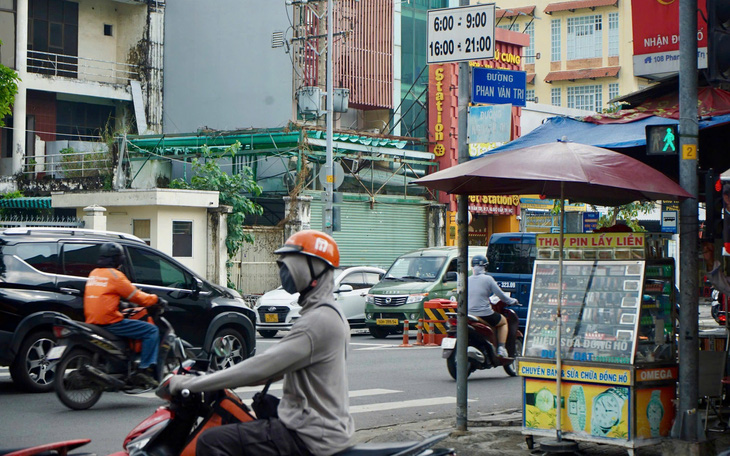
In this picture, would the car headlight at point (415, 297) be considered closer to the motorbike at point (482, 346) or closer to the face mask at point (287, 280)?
the motorbike at point (482, 346)

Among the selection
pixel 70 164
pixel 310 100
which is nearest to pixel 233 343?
pixel 310 100

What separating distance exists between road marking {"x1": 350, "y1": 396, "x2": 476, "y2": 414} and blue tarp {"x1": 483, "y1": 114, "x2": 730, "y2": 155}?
3.41m

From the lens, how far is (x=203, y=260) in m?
25.2

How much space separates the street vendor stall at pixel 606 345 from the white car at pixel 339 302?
12.2 meters

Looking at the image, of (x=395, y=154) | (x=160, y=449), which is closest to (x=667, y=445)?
(x=160, y=449)

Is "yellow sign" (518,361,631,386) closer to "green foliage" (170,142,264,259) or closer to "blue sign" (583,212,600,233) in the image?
"green foliage" (170,142,264,259)

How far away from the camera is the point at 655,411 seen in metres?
7.56

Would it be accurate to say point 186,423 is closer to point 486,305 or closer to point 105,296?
point 105,296

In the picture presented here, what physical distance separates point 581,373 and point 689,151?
2.00 m

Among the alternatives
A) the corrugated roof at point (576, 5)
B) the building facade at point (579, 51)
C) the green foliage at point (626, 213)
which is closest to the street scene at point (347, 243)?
the green foliage at point (626, 213)

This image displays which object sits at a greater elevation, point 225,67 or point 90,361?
point 225,67

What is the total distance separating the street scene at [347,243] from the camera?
22.6ft

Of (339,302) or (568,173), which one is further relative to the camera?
(339,302)

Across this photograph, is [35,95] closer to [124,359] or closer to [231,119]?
[231,119]
